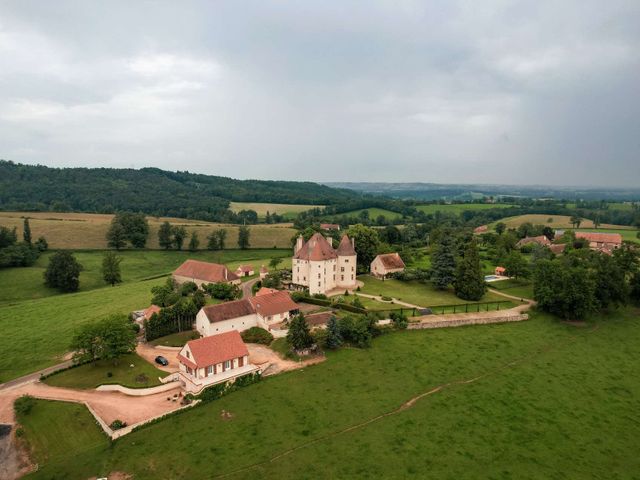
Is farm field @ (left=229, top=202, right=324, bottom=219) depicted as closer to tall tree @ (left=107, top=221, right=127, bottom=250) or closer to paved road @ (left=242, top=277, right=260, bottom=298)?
tall tree @ (left=107, top=221, right=127, bottom=250)

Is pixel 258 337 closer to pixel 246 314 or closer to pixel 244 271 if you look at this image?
pixel 246 314

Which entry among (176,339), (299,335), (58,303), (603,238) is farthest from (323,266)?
(603,238)

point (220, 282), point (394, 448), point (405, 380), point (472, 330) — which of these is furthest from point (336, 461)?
point (220, 282)

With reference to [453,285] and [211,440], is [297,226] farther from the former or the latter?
[211,440]

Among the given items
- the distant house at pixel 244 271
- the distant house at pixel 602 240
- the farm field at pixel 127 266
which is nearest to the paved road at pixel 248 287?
the distant house at pixel 244 271

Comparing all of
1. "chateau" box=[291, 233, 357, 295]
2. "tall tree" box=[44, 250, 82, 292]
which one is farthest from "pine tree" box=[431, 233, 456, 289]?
"tall tree" box=[44, 250, 82, 292]

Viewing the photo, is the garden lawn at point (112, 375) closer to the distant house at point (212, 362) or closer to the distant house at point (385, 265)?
the distant house at point (212, 362)
